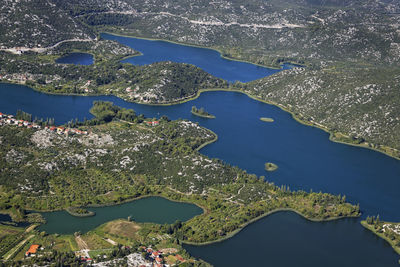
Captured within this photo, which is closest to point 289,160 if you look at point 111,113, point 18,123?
point 111,113

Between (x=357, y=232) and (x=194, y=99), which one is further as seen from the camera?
(x=194, y=99)

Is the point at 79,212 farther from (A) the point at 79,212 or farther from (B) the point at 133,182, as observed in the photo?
(B) the point at 133,182

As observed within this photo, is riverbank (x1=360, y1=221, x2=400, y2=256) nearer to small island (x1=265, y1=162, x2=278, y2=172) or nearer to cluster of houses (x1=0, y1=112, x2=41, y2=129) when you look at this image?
small island (x1=265, y1=162, x2=278, y2=172)

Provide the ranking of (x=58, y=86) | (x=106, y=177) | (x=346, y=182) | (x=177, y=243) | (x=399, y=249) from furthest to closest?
(x=58, y=86) < (x=346, y=182) < (x=106, y=177) < (x=399, y=249) < (x=177, y=243)

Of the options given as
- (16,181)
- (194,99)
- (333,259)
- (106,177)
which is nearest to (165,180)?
(106,177)

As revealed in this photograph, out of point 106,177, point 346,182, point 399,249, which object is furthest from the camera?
point 346,182

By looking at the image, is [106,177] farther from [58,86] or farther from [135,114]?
[58,86]

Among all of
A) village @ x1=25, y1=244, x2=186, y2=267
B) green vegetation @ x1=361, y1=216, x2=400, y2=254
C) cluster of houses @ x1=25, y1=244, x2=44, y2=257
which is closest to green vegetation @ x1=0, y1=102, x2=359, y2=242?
green vegetation @ x1=361, y1=216, x2=400, y2=254
